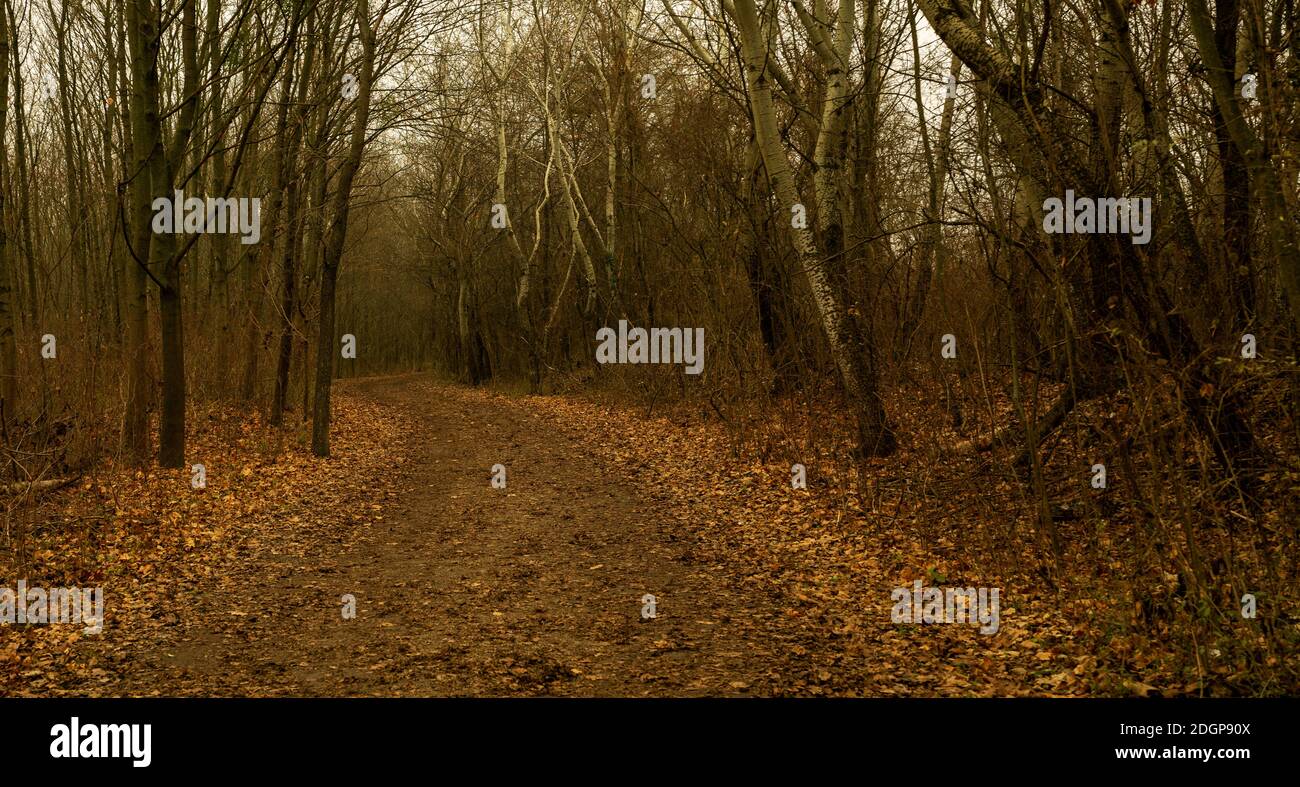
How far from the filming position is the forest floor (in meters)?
5.38

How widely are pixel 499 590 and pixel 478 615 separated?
69cm

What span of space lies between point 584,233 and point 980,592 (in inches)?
974

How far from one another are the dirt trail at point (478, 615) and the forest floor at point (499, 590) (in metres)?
0.02

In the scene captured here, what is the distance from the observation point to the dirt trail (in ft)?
17.7

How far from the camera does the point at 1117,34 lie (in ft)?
22.5

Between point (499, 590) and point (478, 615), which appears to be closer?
point (478, 615)

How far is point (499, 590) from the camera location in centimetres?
738

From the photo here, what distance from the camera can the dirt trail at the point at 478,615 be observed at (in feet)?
17.7

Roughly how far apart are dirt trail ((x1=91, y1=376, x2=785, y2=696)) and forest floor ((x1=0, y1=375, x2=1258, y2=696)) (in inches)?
1.0

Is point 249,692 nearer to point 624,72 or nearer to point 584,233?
point 624,72

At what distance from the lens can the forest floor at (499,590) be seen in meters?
5.38

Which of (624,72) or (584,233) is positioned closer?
(624,72)

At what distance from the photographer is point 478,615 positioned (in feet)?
22.0
